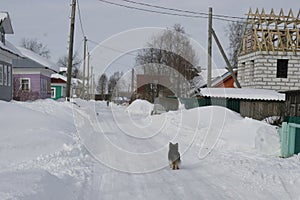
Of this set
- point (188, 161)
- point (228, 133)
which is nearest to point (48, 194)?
point (188, 161)

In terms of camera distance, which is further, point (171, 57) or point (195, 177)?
point (171, 57)

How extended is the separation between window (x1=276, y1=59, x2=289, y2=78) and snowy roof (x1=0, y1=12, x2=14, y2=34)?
20902 millimetres

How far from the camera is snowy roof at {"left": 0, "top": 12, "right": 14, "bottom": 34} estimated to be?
79.3 feet

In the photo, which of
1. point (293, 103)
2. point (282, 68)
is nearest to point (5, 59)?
point (293, 103)

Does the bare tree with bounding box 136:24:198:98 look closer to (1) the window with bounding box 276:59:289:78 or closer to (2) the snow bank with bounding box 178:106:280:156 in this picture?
(1) the window with bounding box 276:59:289:78

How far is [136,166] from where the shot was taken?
858 centimetres

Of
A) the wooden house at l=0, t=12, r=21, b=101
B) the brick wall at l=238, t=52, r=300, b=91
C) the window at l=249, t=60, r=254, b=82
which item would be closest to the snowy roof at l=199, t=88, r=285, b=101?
the brick wall at l=238, t=52, r=300, b=91

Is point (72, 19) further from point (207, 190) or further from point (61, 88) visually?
point (61, 88)

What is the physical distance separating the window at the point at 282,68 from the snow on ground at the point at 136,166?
13.4 metres

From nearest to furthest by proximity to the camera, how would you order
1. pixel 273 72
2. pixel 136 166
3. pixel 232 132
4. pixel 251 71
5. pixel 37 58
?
1. pixel 136 166
2. pixel 232 132
3. pixel 273 72
4. pixel 251 71
5. pixel 37 58

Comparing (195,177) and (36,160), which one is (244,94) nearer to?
(195,177)

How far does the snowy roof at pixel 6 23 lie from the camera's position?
24.2 metres

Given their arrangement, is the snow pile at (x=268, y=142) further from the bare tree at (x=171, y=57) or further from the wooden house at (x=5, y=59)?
the wooden house at (x=5, y=59)

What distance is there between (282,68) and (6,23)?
21.5 meters
